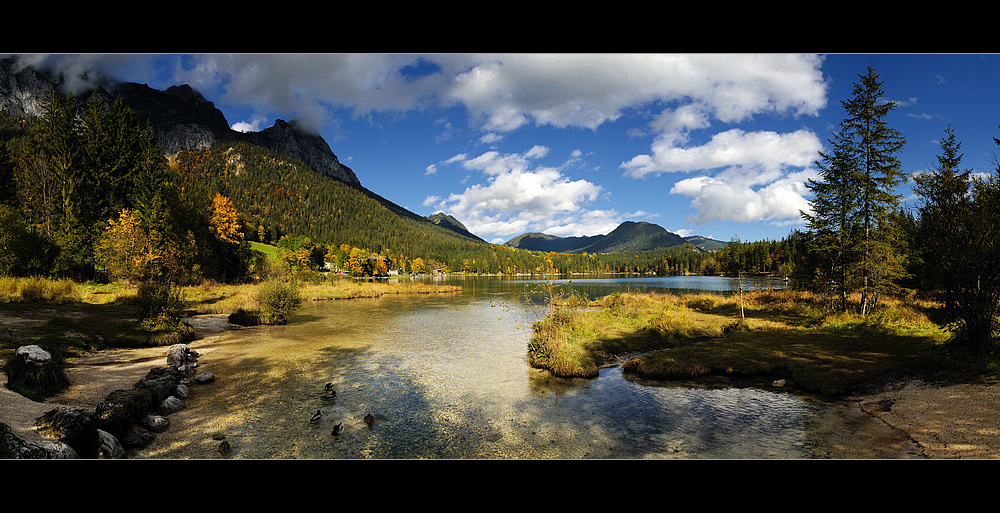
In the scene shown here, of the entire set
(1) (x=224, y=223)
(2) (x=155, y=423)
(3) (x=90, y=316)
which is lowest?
(2) (x=155, y=423)

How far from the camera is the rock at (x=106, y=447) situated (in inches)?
316

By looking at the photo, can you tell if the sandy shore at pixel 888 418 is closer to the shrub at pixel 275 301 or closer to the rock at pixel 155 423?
the rock at pixel 155 423

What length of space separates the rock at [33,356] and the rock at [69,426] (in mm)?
3344

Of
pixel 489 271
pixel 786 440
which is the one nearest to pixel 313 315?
pixel 786 440

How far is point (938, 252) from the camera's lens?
45.2ft

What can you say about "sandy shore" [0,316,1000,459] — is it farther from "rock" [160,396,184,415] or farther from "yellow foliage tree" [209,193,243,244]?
"yellow foliage tree" [209,193,243,244]

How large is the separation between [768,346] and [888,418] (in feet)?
30.0

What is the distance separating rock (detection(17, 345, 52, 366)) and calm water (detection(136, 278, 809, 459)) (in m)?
3.59

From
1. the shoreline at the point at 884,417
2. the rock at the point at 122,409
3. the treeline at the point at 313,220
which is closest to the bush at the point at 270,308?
the shoreline at the point at 884,417

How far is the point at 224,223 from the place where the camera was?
53.4 meters

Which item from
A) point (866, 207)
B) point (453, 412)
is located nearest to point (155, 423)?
point (453, 412)

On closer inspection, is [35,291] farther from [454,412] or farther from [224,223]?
[224,223]

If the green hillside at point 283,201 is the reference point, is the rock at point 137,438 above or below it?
below
